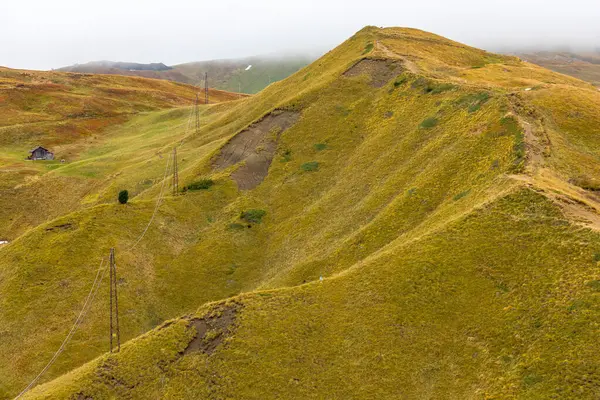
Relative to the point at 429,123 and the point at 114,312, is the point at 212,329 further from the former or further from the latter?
the point at 429,123

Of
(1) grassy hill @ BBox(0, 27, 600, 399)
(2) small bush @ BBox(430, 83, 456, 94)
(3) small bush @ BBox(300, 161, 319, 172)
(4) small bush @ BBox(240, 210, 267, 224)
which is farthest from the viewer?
(3) small bush @ BBox(300, 161, 319, 172)

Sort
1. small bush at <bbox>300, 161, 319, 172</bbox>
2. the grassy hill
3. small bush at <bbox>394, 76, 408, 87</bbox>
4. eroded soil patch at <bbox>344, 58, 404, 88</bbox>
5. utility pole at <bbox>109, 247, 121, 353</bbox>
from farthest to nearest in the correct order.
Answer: eroded soil patch at <bbox>344, 58, 404, 88</bbox>
small bush at <bbox>394, 76, 408, 87</bbox>
small bush at <bbox>300, 161, 319, 172</bbox>
utility pole at <bbox>109, 247, 121, 353</bbox>
the grassy hill

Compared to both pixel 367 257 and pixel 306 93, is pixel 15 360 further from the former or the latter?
pixel 306 93

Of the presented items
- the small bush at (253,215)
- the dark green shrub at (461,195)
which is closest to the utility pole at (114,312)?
the small bush at (253,215)

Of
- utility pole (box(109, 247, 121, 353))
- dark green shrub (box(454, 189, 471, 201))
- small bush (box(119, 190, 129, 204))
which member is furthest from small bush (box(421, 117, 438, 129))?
utility pole (box(109, 247, 121, 353))

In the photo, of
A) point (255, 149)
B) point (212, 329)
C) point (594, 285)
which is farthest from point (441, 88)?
point (212, 329)

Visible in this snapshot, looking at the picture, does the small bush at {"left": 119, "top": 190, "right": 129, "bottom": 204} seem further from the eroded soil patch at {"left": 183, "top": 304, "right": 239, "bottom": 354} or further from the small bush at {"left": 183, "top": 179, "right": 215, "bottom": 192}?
the eroded soil patch at {"left": 183, "top": 304, "right": 239, "bottom": 354}

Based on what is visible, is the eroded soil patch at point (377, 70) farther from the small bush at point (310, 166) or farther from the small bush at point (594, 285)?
the small bush at point (594, 285)
